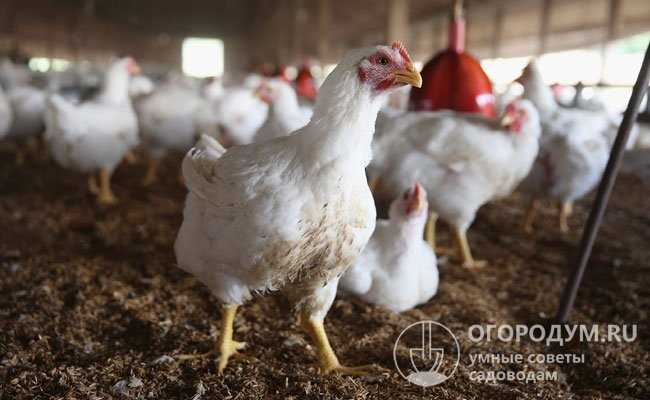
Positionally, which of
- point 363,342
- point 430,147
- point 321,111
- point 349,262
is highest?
point 321,111

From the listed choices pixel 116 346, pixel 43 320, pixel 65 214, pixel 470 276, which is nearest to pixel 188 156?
pixel 116 346

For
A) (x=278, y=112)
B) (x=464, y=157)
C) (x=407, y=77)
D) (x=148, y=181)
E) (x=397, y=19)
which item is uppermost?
(x=397, y=19)

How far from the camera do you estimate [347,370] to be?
220 cm

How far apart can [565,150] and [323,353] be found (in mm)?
2653

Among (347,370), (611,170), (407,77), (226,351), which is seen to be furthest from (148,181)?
(611,170)

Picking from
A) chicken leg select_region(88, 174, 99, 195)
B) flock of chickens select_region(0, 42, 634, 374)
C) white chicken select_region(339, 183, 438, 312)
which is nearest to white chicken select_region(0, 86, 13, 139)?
flock of chickens select_region(0, 42, 634, 374)

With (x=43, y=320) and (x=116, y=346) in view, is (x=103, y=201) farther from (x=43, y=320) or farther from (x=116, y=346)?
(x=116, y=346)

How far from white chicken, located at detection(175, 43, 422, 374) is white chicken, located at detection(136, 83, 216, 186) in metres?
3.43

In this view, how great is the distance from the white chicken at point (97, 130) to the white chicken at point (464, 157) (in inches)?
94.7

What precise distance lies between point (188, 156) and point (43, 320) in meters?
1.08

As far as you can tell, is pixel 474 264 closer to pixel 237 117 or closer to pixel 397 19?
pixel 237 117

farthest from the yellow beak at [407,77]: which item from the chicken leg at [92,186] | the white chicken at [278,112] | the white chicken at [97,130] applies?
the chicken leg at [92,186]

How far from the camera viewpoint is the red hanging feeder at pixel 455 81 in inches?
153

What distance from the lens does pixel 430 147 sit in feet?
11.3
